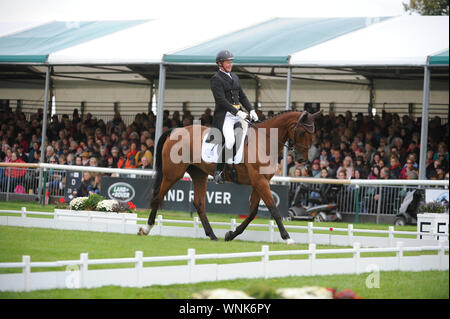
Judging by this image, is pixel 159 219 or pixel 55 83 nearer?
pixel 159 219

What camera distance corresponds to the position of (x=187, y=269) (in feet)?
28.1

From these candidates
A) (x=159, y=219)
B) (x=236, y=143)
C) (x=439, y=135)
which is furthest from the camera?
(x=439, y=135)

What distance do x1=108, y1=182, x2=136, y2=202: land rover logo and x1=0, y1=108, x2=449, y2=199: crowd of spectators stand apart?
1.56 meters

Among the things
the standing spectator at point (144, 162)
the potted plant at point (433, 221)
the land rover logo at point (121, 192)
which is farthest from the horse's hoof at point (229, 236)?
the standing spectator at point (144, 162)

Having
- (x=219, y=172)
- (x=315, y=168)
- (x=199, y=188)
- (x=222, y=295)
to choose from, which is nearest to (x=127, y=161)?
(x=315, y=168)

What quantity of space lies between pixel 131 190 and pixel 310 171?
209 inches

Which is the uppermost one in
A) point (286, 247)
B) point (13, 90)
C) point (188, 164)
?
point (13, 90)

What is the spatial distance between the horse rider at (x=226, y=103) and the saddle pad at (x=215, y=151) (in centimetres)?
9

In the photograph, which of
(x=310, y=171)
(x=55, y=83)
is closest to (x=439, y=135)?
(x=310, y=171)

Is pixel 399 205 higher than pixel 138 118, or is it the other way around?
pixel 138 118

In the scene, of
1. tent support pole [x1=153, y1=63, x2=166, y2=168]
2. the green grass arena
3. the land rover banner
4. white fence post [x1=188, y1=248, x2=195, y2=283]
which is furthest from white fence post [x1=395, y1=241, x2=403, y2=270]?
tent support pole [x1=153, y1=63, x2=166, y2=168]

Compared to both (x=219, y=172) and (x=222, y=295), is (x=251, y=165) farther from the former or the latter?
(x=222, y=295)

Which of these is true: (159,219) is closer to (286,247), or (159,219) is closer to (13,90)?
(286,247)

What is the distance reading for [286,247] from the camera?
39.3ft
